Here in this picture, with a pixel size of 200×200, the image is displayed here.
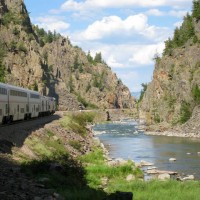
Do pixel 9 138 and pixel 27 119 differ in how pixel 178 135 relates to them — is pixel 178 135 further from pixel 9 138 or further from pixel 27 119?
pixel 9 138

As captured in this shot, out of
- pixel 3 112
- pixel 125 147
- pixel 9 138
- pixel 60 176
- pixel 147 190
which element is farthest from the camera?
pixel 125 147

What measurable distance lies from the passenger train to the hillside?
48.2 m

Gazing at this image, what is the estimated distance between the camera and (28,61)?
15788 centimetres

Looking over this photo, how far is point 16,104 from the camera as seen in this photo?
47.2 m

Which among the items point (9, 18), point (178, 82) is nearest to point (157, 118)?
point (178, 82)

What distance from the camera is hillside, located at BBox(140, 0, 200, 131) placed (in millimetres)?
110312

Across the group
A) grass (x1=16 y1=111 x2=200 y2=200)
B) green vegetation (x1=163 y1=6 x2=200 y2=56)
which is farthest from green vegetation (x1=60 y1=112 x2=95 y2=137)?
green vegetation (x1=163 y1=6 x2=200 y2=56)

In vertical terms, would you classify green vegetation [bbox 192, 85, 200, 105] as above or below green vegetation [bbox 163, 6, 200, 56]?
below

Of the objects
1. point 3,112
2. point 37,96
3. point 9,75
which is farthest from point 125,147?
point 9,75

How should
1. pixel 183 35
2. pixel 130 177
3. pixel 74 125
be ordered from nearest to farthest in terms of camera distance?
pixel 130 177, pixel 74 125, pixel 183 35

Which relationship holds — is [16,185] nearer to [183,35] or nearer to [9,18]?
[183,35]

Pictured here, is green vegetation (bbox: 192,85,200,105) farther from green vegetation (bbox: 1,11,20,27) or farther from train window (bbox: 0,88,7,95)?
green vegetation (bbox: 1,11,20,27)

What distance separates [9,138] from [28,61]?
12710 centimetres

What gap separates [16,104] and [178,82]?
76.2 metres
